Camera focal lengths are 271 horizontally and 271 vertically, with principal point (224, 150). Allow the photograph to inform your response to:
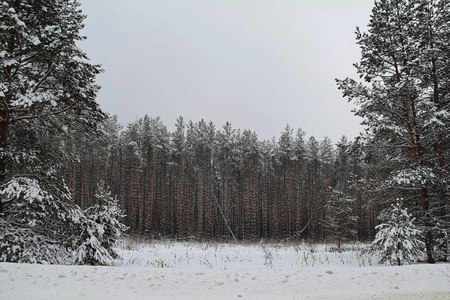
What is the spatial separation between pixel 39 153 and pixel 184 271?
21.5 ft

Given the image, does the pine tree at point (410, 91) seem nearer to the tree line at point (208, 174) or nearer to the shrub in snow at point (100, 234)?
the shrub in snow at point (100, 234)

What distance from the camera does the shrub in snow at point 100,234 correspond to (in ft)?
28.5

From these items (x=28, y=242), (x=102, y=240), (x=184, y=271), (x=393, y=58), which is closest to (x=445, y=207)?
(x=393, y=58)

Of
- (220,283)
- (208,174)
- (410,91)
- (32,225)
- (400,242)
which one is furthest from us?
(208,174)

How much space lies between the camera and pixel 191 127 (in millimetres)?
40844

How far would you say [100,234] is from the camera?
8836 millimetres

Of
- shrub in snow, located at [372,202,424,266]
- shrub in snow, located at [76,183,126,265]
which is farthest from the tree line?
shrub in snow, located at [372,202,424,266]

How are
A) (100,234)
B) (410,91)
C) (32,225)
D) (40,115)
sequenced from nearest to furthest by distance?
(32,225) → (40,115) → (100,234) → (410,91)

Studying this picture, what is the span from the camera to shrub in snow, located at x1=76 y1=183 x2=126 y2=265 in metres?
8.67

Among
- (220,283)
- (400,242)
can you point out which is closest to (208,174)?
(400,242)

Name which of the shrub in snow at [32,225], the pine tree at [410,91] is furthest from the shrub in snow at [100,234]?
the pine tree at [410,91]

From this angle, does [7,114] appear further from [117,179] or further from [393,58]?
[117,179]

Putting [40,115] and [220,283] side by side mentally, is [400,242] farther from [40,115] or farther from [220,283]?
[40,115]

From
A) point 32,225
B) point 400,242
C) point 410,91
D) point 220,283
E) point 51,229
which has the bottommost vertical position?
point 220,283
